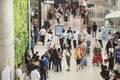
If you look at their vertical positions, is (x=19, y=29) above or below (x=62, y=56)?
above

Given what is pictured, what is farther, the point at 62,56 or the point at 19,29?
the point at 62,56

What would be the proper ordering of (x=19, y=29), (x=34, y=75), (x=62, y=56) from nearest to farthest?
(x=34, y=75) → (x=19, y=29) → (x=62, y=56)

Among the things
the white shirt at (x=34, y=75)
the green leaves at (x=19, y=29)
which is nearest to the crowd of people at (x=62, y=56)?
the white shirt at (x=34, y=75)

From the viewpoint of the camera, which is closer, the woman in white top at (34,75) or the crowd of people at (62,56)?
the woman in white top at (34,75)

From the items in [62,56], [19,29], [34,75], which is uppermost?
[19,29]

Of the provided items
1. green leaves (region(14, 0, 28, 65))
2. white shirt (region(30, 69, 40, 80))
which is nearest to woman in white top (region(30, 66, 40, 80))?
white shirt (region(30, 69, 40, 80))

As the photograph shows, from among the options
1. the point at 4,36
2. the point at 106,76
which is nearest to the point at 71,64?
the point at 106,76

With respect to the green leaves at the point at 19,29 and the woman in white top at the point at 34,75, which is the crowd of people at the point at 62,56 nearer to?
the woman in white top at the point at 34,75

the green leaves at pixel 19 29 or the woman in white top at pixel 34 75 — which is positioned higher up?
the green leaves at pixel 19 29

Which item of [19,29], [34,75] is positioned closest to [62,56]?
[19,29]

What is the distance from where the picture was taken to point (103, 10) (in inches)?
1389

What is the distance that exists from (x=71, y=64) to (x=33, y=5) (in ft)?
42.2

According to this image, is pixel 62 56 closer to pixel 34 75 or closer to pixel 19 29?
pixel 19 29

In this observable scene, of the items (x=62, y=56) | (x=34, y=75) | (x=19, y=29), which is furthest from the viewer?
(x=62, y=56)
